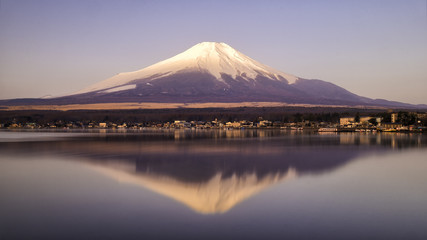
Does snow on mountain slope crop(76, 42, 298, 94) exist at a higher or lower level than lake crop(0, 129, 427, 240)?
higher

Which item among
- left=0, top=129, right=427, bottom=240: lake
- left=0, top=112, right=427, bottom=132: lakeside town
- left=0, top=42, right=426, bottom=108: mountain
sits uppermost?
left=0, top=42, right=426, bottom=108: mountain

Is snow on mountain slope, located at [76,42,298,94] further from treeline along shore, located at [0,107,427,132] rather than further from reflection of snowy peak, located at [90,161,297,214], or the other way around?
reflection of snowy peak, located at [90,161,297,214]

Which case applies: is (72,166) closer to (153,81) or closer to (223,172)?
(223,172)

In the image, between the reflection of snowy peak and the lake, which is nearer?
the lake

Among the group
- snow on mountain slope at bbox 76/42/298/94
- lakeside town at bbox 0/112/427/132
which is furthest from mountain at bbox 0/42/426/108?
lakeside town at bbox 0/112/427/132

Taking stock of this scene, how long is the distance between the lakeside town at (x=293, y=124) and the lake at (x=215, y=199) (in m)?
50.5

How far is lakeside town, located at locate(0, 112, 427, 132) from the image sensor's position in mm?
70806

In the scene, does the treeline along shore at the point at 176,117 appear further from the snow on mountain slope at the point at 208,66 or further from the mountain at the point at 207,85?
the snow on mountain slope at the point at 208,66

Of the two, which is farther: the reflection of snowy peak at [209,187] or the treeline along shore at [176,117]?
the treeline along shore at [176,117]

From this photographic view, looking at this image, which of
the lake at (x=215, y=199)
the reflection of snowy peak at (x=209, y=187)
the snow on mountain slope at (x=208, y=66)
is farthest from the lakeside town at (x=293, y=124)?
the reflection of snowy peak at (x=209, y=187)

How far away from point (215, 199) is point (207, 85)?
130m

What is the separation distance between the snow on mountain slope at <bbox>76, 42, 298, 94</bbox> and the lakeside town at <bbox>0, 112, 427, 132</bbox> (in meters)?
38.6

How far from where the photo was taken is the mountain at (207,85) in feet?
435

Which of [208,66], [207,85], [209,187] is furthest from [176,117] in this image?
[209,187]
